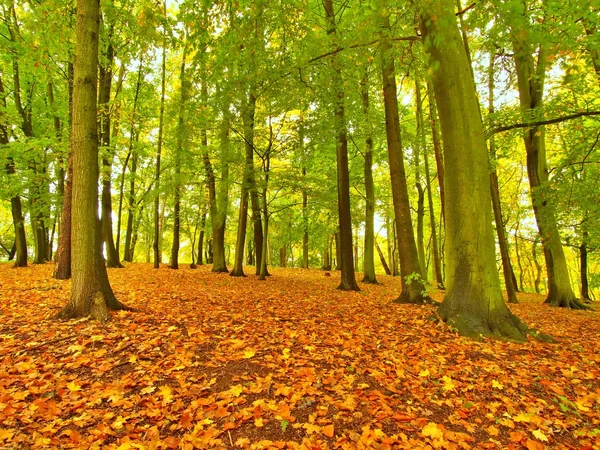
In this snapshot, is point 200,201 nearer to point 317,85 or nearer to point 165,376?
point 317,85

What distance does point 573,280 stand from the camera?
35250mm

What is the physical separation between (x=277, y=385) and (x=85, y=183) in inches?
168

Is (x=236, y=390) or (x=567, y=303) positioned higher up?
(x=236, y=390)

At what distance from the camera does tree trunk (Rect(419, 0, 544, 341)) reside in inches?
217

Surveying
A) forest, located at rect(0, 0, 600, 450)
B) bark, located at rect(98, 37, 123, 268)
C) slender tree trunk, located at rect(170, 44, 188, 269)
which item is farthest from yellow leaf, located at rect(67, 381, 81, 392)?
bark, located at rect(98, 37, 123, 268)

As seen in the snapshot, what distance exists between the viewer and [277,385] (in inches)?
139

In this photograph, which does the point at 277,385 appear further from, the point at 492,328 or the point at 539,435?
the point at 492,328

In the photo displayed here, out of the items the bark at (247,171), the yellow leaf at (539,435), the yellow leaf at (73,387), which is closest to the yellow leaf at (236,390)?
the yellow leaf at (73,387)

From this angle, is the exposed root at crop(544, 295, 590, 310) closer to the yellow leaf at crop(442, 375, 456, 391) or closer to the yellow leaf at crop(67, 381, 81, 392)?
the yellow leaf at crop(442, 375, 456, 391)

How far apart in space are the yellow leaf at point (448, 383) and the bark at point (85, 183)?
191 inches

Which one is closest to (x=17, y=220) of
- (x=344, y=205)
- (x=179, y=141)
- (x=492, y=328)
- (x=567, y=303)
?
(x=179, y=141)

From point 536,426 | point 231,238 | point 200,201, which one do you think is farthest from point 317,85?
point 231,238

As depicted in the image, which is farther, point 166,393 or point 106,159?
point 106,159

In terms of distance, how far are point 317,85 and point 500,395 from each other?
7466mm
